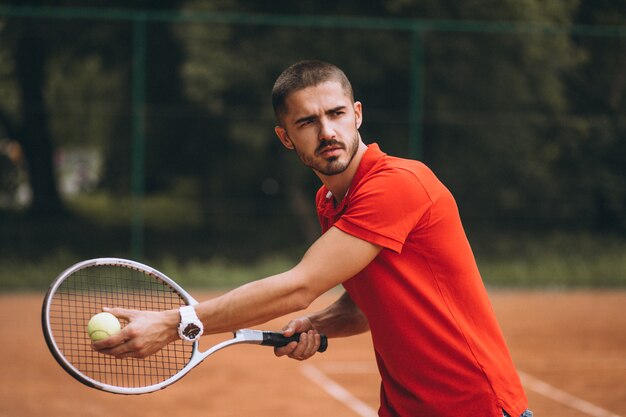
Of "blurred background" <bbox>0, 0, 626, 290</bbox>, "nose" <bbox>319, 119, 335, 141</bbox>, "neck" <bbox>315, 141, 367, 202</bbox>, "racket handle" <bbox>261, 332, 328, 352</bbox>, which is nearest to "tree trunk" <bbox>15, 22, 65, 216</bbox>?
"blurred background" <bbox>0, 0, 626, 290</bbox>

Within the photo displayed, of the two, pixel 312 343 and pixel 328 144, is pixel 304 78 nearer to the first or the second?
pixel 328 144

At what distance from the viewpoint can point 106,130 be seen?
1102cm

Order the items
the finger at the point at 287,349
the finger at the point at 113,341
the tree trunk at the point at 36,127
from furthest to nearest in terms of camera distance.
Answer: the tree trunk at the point at 36,127
the finger at the point at 287,349
the finger at the point at 113,341

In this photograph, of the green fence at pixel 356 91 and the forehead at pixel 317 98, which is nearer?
the forehead at pixel 317 98

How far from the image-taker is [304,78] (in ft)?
9.04

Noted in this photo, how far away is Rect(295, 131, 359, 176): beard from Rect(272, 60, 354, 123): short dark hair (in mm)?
157

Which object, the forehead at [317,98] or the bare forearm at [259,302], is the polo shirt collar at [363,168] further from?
the bare forearm at [259,302]

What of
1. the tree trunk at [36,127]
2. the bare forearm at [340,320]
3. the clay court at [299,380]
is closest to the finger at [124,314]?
the bare forearm at [340,320]

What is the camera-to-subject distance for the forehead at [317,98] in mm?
2752

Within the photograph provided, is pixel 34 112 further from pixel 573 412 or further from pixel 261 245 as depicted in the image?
pixel 573 412

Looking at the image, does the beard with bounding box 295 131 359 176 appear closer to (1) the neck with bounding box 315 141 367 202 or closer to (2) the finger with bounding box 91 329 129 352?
(1) the neck with bounding box 315 141 367 202

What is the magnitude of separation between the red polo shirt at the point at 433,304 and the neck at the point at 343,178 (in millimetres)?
134

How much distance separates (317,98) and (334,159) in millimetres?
Result: 183

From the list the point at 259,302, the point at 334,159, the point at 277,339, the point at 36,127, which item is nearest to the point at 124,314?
the point at 259,302
